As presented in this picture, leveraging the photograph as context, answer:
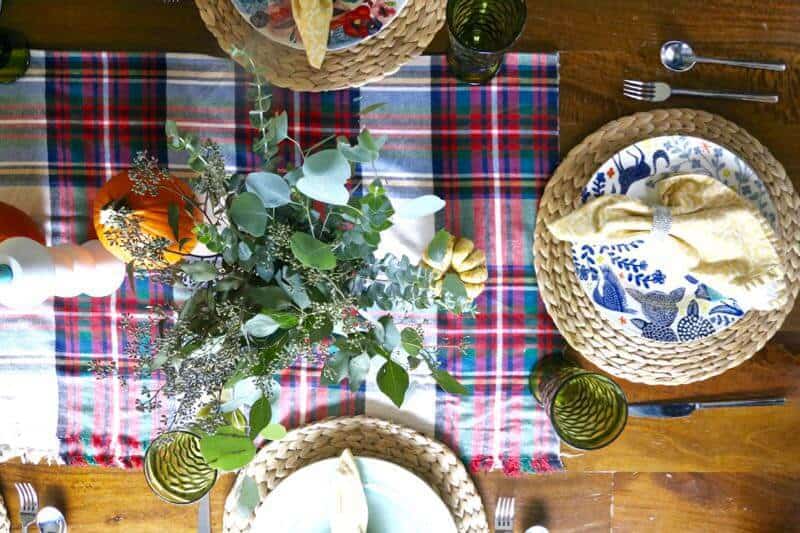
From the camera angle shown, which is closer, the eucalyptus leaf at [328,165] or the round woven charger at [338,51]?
the eucalyptus leaf at [328,165]

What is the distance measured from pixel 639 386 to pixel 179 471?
65 cm

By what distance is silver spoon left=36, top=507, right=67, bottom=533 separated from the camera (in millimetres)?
960

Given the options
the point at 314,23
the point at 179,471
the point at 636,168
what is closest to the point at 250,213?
the point at 314,23

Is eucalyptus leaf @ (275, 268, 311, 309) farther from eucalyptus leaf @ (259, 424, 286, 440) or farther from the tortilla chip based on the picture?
the tortilla chip

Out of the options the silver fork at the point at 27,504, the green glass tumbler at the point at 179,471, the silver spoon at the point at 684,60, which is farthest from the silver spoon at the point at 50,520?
the silver spoon at the point at 684,60

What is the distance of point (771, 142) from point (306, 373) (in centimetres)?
75

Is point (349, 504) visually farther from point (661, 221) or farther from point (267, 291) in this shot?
point (661, 221)

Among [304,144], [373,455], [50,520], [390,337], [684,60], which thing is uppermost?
[684,60]

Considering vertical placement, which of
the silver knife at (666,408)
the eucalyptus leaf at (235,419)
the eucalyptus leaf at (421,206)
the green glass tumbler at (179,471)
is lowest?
the green glass tumbler at (179,471)

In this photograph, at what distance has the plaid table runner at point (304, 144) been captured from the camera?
3.10 ft

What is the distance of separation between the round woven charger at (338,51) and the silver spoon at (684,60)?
0.33 m

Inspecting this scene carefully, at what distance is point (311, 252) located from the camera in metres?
0.57

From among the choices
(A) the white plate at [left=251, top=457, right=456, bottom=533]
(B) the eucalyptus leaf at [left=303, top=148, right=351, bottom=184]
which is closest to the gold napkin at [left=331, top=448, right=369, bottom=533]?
(A) the white plate at [left=251, top=457, right=456, bottom=533]

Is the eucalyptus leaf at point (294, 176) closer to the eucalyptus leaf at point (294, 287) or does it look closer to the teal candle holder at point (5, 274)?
the eucalyptus leaf at point (294, 287)
